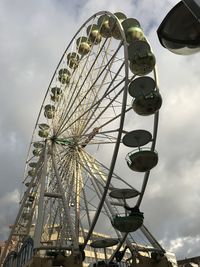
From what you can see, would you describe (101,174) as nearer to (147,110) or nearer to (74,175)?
(74,175)

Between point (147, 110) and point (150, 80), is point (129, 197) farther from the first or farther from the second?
point (150, 80)

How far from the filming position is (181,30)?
Result: 4.20 m

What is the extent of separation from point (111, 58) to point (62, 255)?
32.3ft

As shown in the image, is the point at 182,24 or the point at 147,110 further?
the point at 147,110

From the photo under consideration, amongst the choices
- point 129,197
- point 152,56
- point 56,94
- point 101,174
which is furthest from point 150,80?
point 56,94

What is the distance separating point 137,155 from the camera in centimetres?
1650

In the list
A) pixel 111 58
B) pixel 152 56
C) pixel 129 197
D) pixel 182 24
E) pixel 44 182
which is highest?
pixel 111 58

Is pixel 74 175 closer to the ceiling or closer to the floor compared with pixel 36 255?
closer to the ceiling

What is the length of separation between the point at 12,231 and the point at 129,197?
8014mm

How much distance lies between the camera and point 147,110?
1650 centimetres

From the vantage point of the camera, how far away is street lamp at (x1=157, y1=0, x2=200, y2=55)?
416 cm

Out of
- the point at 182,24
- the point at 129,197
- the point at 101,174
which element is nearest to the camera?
the point at 182,24

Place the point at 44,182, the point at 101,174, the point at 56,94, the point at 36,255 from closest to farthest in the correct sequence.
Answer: the point at 36,255
the point at 44,182
the point at 101,174
the point at 56,94

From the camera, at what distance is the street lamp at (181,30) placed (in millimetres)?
4156
